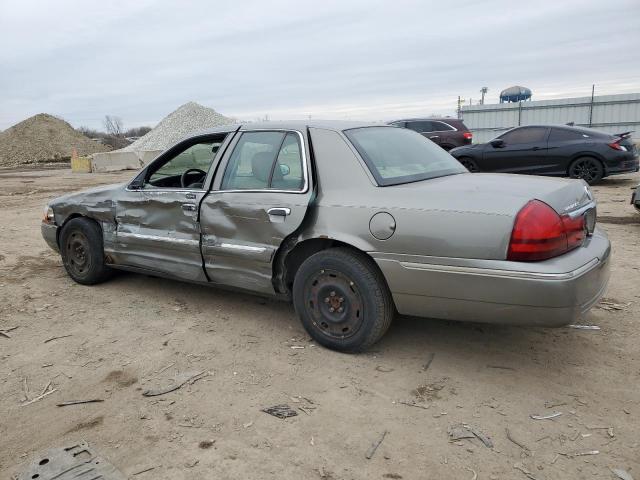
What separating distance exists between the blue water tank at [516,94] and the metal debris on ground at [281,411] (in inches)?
1581

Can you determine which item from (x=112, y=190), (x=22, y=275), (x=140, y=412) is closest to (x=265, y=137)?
(x=112, y=190)

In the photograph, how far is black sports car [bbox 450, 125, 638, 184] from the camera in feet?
36.2

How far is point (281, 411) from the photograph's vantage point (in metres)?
2.97

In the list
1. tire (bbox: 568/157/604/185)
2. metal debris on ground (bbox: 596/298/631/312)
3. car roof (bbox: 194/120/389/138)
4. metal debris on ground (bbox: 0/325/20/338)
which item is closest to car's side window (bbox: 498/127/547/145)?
tire (bbox: 568/157/604/185)

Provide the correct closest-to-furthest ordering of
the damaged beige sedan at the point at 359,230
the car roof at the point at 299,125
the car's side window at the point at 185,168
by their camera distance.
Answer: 1. the damaged beige sedan at the point at 359,230
2. the car roof at the point at 299,125
3. the car's side window at the point at 185,168

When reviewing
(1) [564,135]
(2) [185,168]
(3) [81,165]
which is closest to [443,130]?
(1) [564,135]

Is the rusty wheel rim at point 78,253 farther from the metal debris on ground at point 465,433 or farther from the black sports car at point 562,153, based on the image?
the black sports car at point 562,153

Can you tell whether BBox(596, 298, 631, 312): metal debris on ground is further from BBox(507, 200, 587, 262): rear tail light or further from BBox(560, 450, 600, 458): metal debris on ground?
BBox(560, 450, 600, 458): metal debris on ground

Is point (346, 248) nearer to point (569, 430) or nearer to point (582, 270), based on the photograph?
point (582, 270)

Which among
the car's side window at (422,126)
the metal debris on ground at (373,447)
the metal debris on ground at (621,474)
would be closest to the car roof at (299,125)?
the metal debris on ground at (373,447)

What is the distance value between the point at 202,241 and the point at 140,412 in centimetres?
158

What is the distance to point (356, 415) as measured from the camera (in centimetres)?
291

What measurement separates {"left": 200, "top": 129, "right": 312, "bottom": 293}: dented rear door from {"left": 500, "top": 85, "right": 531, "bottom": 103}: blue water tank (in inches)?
1531

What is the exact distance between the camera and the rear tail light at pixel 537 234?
2.88 m
